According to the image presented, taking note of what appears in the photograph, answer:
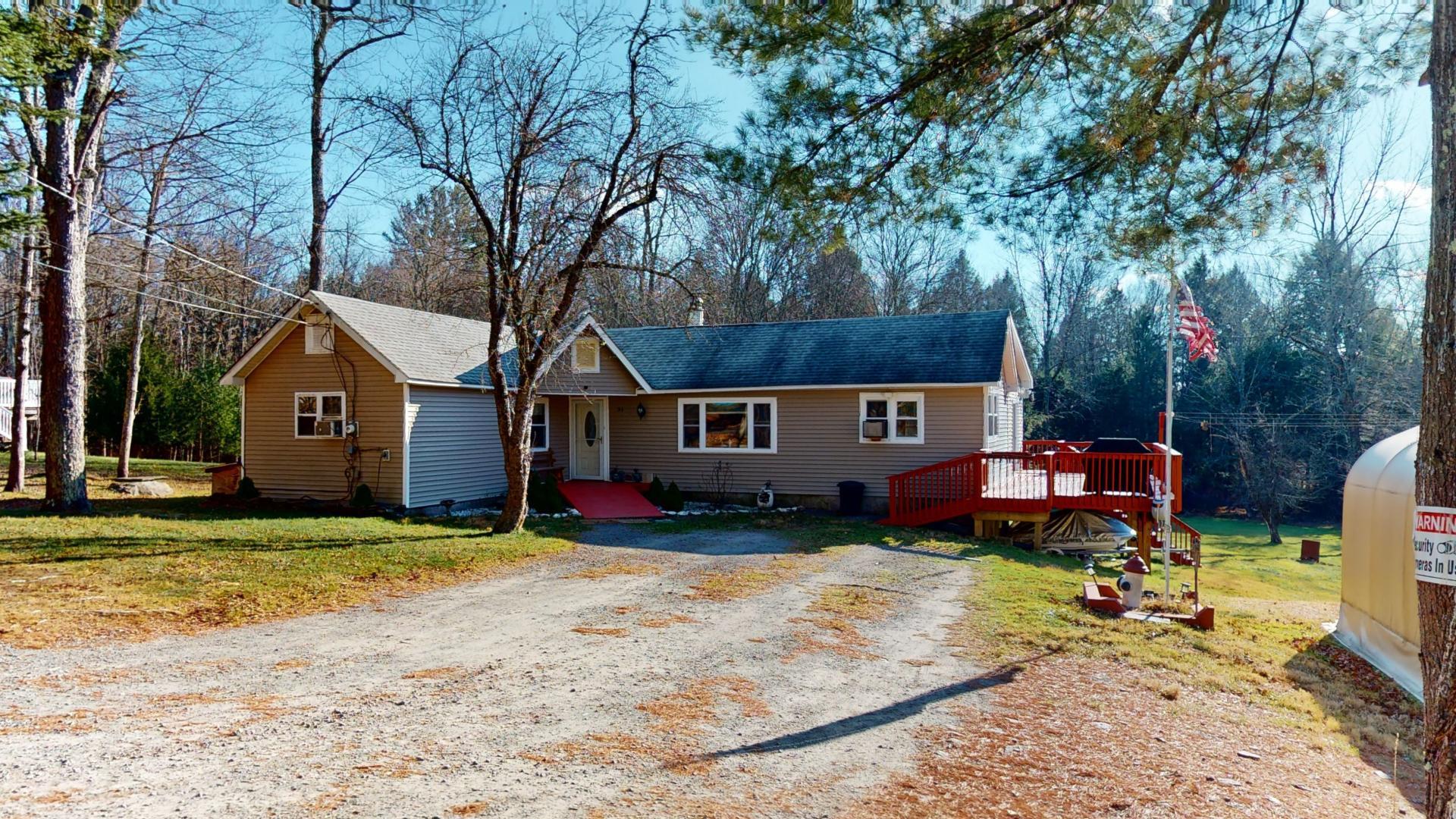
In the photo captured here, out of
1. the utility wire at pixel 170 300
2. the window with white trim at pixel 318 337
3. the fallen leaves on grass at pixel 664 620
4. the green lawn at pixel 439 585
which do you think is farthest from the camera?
the window with white trim at pixel 318 337

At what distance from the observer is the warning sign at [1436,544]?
3494 millimetres

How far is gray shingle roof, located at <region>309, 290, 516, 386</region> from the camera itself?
54.0ft

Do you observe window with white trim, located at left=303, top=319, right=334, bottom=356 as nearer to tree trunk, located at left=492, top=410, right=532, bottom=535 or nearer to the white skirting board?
tree trunk, located at left=492, top=410, right=532, bottom=535

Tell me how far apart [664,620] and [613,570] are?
2995 millimetres

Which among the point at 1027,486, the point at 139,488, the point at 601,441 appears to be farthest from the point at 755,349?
the point at 139,488

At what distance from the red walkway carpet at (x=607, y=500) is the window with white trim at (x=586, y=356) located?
272 centimetres

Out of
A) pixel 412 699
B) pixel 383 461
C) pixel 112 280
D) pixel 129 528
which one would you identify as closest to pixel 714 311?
pixel 383 461

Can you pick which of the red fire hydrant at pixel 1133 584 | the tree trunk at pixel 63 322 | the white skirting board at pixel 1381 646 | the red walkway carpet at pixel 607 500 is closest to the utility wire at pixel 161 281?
the tree trunk at pixel 63 322

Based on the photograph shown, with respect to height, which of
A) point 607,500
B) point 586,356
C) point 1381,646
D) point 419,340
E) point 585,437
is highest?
point 419,340

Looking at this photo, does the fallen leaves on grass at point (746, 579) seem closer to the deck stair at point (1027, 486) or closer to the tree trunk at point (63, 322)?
the deck stair at point (1027, 486)

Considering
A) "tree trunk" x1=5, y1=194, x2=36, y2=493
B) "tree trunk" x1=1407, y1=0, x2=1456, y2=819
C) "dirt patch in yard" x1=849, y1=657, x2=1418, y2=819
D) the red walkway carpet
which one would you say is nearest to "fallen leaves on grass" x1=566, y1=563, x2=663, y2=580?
the red walkway carpet

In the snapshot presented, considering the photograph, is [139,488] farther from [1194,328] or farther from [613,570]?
[1194,328]

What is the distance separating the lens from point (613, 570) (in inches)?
446

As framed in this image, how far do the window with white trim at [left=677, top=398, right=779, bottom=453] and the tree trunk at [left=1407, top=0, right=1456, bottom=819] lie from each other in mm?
15541
